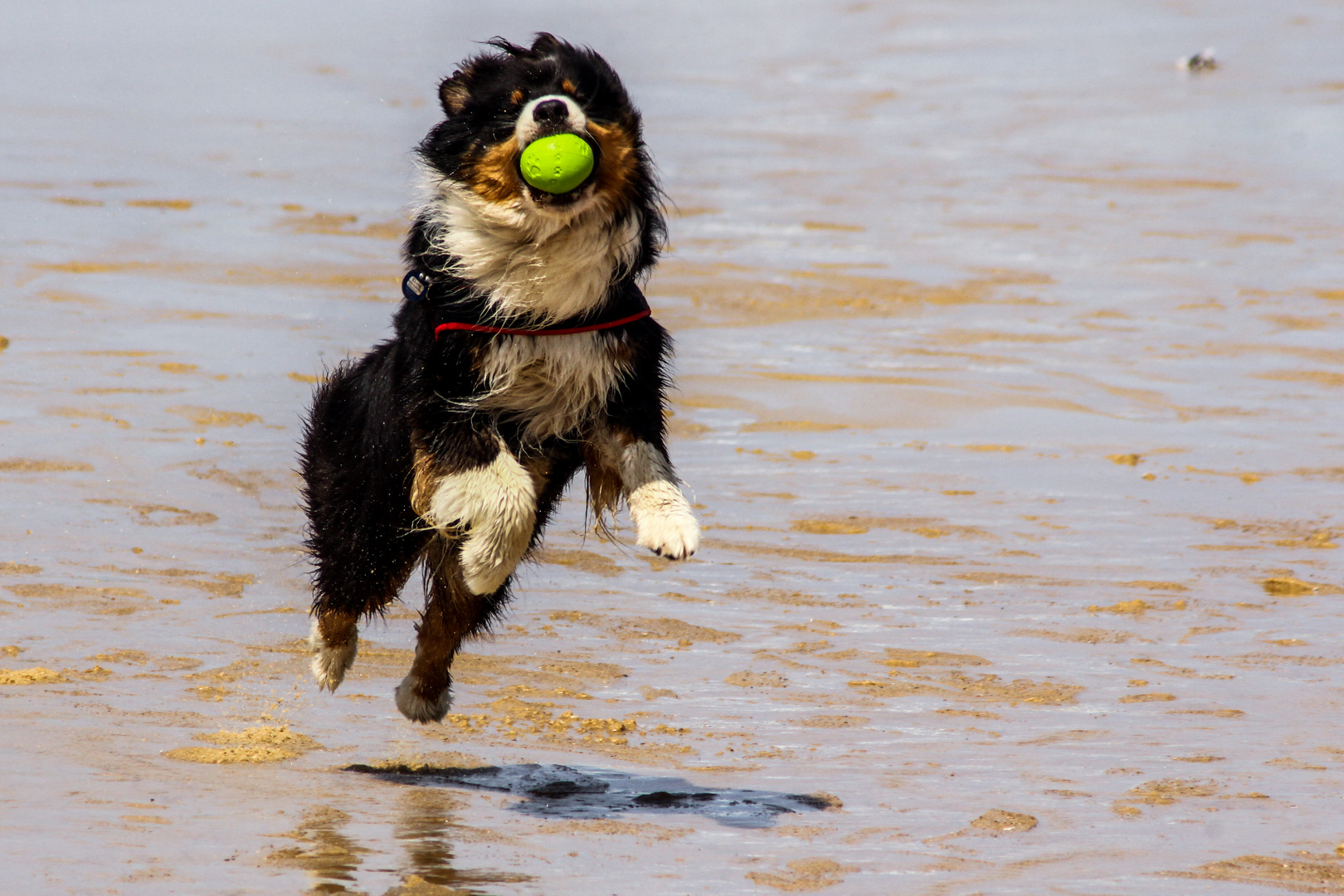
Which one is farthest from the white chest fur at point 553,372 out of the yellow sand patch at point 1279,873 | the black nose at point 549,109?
the yellow sand patch at point 1279,873

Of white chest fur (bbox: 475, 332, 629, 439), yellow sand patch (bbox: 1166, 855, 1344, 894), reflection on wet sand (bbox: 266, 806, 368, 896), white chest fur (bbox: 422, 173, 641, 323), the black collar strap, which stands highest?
white chest fur (bbox: 422, 173, 641, 323)

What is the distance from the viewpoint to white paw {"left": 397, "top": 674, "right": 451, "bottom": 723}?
5.30 metres

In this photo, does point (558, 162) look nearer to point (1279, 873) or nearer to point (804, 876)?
point (804, 876)

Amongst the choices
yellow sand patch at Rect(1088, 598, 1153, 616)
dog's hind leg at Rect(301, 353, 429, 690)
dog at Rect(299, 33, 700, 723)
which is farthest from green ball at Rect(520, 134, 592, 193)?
yellow sand patch at Rect(1088, 598, 1153, 616)

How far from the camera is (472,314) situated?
4684mm

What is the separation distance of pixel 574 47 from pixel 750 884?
7.64ft

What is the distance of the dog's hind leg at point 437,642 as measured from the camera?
521cm

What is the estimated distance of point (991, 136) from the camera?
20.0 metres

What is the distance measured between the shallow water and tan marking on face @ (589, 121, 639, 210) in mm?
1725

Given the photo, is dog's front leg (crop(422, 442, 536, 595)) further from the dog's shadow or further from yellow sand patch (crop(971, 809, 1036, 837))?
yellow sand patch (crop(971, 809, 1036, 837))

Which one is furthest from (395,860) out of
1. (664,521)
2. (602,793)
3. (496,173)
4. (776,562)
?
(776,562)

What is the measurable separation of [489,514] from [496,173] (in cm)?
92

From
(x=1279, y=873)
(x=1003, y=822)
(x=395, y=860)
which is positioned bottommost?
(x=395, y=860)

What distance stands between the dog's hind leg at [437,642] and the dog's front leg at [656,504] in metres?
0.77
